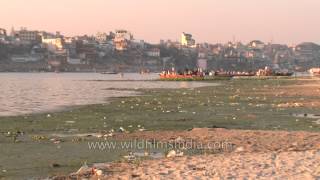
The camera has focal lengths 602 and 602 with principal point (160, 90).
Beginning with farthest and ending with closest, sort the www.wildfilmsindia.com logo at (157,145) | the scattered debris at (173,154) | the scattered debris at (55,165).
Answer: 1. the www.wildfilmsindia.com logo at (157,145)
2. the scattered debris at (173,154)
3. the scattered debris at (55,165)

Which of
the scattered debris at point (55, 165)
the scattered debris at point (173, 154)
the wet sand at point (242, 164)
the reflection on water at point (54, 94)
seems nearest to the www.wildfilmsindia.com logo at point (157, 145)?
the wet sand at point (242, 164)

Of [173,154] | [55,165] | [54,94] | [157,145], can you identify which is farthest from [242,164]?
[54,94]

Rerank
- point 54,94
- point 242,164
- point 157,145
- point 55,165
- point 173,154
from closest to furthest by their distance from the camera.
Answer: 1. point 242,164
2. point 55,165
3. point 173,154
4. point 157,145
5. point 54,94

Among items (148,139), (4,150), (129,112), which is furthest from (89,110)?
(4,150)

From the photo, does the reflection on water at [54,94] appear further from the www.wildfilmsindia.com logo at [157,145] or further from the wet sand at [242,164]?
the wet sand at [242,164]

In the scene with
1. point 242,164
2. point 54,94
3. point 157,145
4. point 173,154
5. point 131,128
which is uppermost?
point 242,164

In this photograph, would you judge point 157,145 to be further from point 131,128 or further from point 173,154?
point 131,128

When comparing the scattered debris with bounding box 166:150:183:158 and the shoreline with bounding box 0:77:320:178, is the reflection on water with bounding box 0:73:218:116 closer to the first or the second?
the shoreline with bounding box 0:77:320:178

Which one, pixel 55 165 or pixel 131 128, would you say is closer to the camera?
pixel 55 165

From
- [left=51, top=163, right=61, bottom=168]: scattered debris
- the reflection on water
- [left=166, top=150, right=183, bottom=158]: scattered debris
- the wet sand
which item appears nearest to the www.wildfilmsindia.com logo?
the wet sand

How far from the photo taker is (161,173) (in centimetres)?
1414

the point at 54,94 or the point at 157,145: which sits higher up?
the point at 157,145

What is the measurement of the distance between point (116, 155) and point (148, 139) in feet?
12.4

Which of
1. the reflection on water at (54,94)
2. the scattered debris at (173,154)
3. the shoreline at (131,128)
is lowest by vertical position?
the reflection on water at (54,94)
